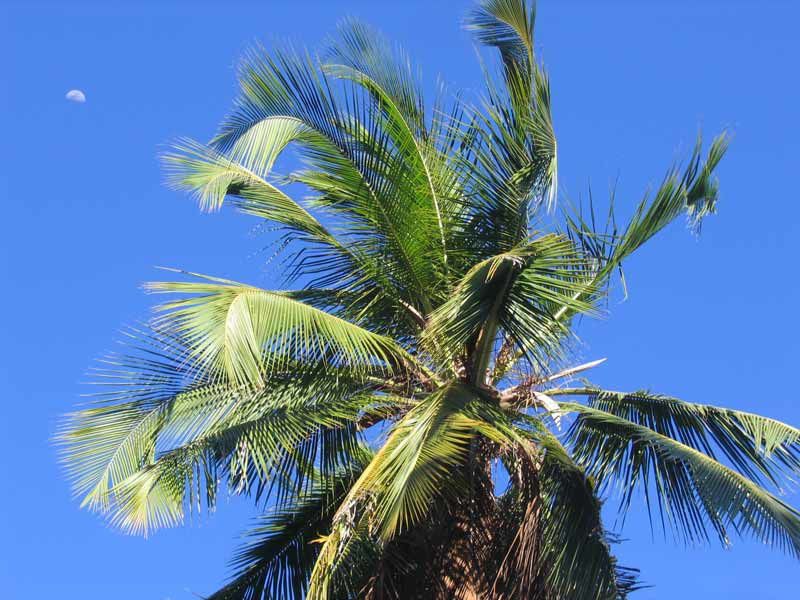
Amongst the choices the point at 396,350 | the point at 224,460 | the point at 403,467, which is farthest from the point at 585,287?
the point at 224,460

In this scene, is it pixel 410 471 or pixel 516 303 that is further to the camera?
pixel 516 303

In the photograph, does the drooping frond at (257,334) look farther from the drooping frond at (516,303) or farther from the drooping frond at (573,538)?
the drooping frond at (573,538)

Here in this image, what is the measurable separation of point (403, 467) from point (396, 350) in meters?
1.55

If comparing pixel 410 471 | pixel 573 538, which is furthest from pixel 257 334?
pixel 573 538

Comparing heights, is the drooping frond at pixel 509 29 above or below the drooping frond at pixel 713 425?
above

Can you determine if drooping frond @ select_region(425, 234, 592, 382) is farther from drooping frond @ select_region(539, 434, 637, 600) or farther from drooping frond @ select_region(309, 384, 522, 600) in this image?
drooping frond @ select_region(539, 434, 637, 600)

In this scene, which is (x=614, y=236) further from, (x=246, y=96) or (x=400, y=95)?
(x=246, y=96)

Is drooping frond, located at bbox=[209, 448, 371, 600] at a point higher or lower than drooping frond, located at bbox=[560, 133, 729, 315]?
lower

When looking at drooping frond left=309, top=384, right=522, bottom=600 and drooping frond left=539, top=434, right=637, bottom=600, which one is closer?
drooping frond left=309, top=384, right=522, bottom=600

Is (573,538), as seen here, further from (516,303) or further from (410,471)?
(516,303)

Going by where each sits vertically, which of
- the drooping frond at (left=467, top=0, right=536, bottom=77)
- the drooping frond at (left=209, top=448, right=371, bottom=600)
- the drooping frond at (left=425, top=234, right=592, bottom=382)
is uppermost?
the drooping frond at (left=467, top=0, right=536, bottom=77)

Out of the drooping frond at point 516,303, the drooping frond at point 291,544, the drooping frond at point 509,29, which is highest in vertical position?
the drooping frond at point 509,29

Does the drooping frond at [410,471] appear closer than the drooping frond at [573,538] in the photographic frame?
Yes

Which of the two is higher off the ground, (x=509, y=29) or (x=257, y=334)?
(x=509, y=29)
